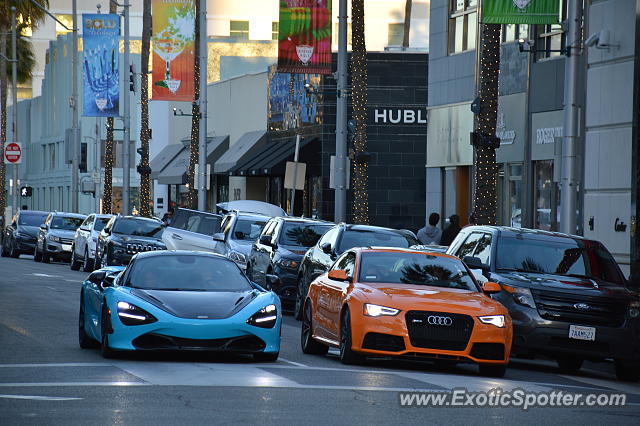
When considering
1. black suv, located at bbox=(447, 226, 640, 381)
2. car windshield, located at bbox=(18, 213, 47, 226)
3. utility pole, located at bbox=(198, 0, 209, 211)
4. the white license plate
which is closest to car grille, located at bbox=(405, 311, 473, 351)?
black suv, located at bbox=(447, 226, 640, 381)

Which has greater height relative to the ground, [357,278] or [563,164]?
[563,164]

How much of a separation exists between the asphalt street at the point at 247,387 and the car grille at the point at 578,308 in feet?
2.31

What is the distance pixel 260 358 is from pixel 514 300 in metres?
3.32

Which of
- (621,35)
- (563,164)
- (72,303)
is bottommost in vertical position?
(72,303)

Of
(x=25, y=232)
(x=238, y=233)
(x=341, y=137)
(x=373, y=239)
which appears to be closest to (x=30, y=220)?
(x=25, y=232)

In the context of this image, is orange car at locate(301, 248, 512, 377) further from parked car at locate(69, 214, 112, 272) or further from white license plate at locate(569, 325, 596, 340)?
parked car at locate(69, 214, 112, 272)

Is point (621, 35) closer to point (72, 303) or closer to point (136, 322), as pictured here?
point (72, 303)

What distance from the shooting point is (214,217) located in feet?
121

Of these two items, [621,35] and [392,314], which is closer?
[392,314]

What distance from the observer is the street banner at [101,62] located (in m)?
50.1

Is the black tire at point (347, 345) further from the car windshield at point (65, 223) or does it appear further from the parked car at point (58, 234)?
the car windshield at point (65, 223)

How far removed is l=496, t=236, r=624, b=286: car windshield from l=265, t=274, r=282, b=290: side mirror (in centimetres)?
824

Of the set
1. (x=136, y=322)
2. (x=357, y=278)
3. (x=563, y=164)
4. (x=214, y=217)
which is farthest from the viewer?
(x=214, y=217)

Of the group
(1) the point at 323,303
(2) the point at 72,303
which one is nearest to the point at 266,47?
(2) the point at 72,303
